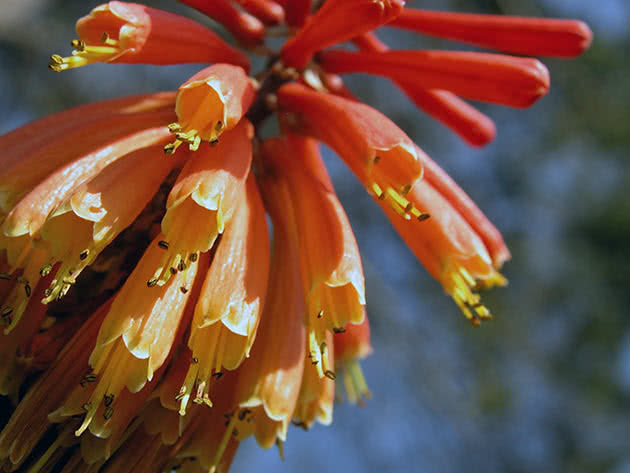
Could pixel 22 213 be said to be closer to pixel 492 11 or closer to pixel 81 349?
pixel 81 349

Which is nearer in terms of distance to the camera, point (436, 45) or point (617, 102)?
point (436, 45)

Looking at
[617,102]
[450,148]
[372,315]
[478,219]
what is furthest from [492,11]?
[478,219]

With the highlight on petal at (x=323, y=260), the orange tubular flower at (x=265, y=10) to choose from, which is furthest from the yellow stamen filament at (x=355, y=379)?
the orange tubular flower at (x=265, y=10)

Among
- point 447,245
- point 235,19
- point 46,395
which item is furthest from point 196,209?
point 235,19

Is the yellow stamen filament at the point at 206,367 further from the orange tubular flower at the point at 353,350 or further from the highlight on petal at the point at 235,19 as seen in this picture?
the highlight on petal at the point at 235,19

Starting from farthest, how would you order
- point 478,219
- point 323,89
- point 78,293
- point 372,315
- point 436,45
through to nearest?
1. point 372,315
2. point 436,45
3. point 323,89
4. point 478,219
5. point 78,293

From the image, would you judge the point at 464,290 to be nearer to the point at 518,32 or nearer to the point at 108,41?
the point at 518,32
